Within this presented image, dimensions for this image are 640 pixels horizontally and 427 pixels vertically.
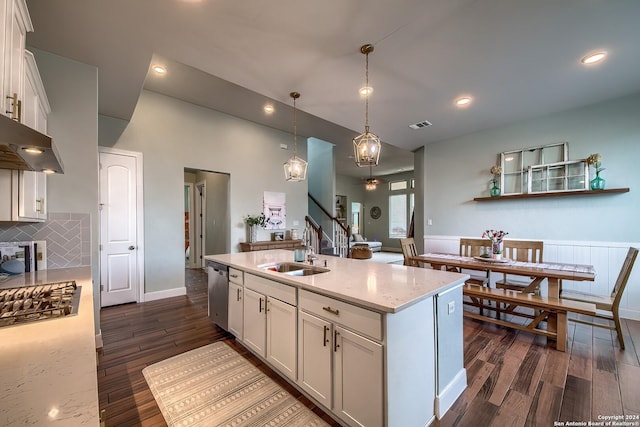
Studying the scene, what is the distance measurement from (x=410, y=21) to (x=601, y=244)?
4.04m

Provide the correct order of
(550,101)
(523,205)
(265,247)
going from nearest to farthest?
(550,101) → (523,205) → (265,247)

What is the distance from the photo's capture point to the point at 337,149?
25.3 feet

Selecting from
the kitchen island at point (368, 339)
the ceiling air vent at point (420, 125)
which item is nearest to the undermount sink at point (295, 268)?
the kitchen island at point (368, 339)

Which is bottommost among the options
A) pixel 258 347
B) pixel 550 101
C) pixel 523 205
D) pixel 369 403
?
pixel 258 347

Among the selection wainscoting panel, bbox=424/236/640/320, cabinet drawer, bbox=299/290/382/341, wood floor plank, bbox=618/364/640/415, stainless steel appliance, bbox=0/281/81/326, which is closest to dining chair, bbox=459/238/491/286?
wainscoting panel, bbox=424/236/640/320

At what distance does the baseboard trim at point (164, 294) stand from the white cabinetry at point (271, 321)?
8.23 ft

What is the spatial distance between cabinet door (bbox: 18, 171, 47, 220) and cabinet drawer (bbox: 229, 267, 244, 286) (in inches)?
60.8

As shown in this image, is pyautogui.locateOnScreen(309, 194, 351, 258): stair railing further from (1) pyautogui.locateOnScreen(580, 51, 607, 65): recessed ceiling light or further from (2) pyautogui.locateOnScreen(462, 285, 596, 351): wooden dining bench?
(1) pyautogui.locateOnScreen(580, 51, 607, 65): recessed ceiling light

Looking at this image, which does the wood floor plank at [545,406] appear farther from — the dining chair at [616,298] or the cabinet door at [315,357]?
the cabinet door at [315,357]

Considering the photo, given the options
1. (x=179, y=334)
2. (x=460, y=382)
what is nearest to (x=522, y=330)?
(x=460, y=382)

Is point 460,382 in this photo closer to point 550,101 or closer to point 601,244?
point 601,244

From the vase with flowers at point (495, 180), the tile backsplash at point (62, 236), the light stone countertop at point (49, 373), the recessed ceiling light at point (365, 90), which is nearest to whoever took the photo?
the light stone countertop at point (49, 373)

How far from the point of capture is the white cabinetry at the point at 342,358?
1394 millimetres

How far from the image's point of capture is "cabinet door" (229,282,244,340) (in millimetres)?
2557
